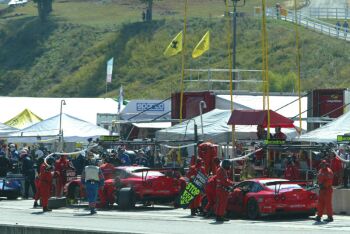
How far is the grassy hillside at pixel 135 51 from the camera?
91125mm

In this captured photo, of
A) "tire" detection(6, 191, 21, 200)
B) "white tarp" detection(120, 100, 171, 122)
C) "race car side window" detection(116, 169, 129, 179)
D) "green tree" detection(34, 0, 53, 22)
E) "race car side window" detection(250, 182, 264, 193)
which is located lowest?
"tire" detection(6, 191, 21, 200)

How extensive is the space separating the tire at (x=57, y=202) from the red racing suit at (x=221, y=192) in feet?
25.0

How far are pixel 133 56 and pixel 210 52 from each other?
8.46 metres

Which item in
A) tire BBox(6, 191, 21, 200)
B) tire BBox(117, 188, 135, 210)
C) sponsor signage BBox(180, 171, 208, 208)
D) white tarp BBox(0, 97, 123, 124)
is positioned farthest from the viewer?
white tarp BBox(0, 97, 123, 124)

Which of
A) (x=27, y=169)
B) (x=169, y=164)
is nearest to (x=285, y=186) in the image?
(x=169, y=164)

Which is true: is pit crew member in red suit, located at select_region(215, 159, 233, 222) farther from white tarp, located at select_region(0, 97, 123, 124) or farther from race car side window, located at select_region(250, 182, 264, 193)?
white tarp, located at select_region(0, 97, 123, 124)

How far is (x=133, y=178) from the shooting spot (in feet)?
108

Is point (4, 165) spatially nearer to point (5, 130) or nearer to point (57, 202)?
point (5, 130)

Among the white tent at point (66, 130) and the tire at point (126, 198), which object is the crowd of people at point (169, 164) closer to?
the tire at point (126, 198)

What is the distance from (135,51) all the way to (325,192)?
260 feet

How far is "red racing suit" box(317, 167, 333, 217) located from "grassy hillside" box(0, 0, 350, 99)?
46826 millimetres

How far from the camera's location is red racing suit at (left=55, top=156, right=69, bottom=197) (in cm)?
3600

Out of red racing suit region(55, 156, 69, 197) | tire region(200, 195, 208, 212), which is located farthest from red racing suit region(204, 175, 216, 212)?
red racing suit region(55, 156, 69, 197)

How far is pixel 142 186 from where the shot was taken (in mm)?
32656
